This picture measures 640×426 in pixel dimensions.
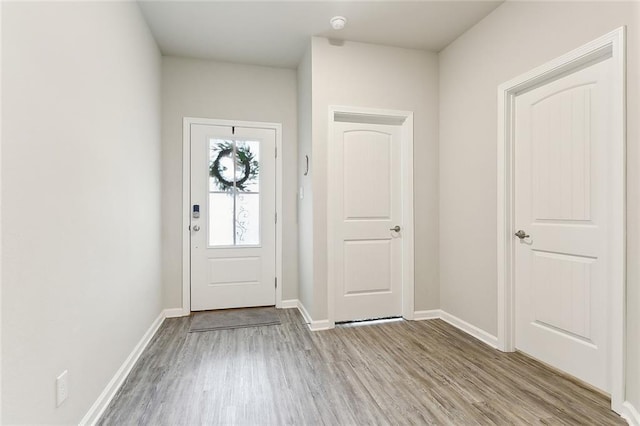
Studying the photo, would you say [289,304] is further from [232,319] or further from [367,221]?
[367,221]

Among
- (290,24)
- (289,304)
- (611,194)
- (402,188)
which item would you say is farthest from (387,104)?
(289,304)

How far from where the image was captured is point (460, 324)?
301 centimetres

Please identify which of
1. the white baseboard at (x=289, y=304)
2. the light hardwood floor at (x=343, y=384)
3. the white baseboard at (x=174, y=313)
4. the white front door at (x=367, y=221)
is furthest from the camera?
the white baseboard at (x=289, y=304)

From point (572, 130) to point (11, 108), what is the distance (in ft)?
9.32

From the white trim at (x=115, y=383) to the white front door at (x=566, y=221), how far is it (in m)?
2.81

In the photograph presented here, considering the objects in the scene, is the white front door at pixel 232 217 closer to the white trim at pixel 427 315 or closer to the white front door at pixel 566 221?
the white trim at pixel 427 315

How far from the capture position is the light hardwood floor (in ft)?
5.67

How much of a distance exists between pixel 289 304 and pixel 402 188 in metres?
1.79

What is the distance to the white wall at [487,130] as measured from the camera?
170cm

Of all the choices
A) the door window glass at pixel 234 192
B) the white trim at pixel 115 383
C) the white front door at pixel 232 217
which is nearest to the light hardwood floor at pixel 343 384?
the white trim at pixel 115 383

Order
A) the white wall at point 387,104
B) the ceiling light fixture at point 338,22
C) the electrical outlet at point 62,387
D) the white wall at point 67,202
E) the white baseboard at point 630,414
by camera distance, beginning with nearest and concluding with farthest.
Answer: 1. the white wall at point 67,202
2. the electrical outlet at point 62,387
3. the white baseboard at point 630,414
4. the ceiling light fixture at point 338,22
5. the white wall at point 387,104

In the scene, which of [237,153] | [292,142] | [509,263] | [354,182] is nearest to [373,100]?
[354,182]

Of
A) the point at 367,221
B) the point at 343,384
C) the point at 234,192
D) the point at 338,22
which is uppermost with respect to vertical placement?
the point at 338,22

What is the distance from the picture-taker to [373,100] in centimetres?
314
